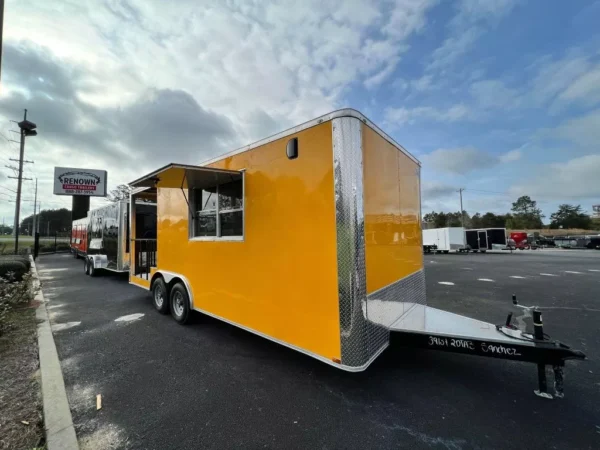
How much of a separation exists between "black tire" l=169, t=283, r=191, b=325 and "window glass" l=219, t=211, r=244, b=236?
1629 millimetres

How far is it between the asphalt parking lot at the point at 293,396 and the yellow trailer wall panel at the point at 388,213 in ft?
3.82

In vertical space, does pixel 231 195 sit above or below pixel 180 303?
above

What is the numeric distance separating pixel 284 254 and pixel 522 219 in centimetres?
8900

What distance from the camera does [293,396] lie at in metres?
2.97

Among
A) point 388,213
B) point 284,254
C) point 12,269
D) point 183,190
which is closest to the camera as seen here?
point 284,254

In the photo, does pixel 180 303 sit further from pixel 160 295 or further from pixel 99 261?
pixel 99 261

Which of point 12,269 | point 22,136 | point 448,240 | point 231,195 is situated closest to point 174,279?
point 231,195

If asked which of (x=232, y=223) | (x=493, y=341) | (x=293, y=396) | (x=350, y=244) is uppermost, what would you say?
(x=232, y=223)

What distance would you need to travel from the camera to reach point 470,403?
2.84 m

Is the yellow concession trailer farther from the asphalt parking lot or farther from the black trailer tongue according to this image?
the asphalt parking lot

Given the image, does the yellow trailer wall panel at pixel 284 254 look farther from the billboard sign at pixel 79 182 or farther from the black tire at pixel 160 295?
the billboard sign at pixel 79 182

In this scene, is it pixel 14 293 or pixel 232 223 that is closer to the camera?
pixel 232 223

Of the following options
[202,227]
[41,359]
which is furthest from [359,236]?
[41,359]

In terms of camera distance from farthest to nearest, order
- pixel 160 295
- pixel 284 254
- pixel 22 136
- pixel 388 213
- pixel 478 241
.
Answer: pixel 478 241 < pixel 22 136 < pixel 160 295 < pixel 388 213 < pixel 284 254
